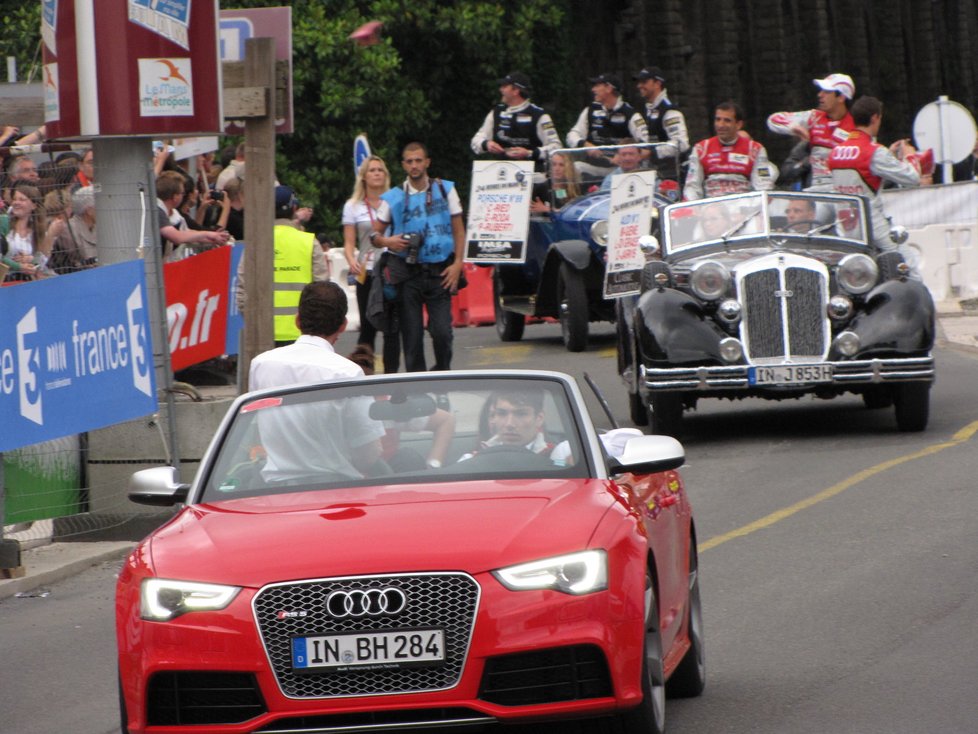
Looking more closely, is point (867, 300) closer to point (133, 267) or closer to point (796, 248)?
point (796, 248)

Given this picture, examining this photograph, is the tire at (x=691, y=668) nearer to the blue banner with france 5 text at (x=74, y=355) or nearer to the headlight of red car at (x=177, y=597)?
the headlight of red car at (x=177, y=597)

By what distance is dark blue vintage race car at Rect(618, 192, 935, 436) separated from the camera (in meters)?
13.3

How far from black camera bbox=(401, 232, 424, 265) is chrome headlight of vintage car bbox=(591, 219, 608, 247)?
515 centimetres

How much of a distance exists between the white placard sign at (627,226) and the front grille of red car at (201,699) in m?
12.7

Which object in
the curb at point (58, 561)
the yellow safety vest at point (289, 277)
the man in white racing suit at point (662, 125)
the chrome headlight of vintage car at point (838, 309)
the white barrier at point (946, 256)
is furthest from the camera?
the white barrier at point (946, 256)

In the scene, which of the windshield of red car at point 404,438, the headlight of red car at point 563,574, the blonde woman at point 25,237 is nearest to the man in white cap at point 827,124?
the blonde woman at point 25,237

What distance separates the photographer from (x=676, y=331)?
530 inches

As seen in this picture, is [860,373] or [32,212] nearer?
[32,212]

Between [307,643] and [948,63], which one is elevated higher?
[948,63]

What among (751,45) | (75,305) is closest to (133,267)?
(75,305)

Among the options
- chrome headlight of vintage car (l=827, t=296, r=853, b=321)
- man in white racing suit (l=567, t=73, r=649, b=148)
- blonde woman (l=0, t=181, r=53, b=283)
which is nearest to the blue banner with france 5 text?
blonde woman (l=0, t=181, r=53, b=283)

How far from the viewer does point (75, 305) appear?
1068cm

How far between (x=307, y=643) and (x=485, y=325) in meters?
20.5

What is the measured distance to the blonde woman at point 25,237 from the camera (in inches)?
452
